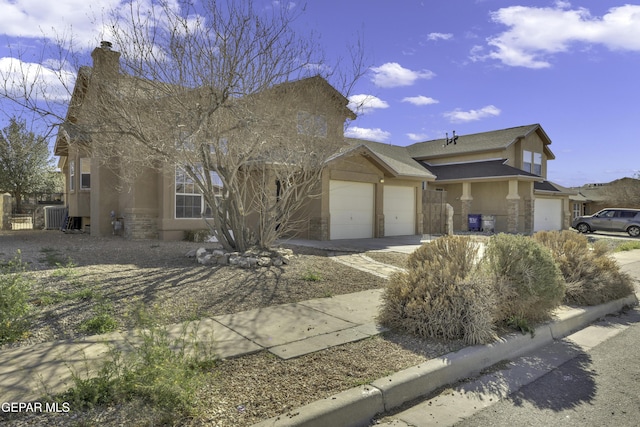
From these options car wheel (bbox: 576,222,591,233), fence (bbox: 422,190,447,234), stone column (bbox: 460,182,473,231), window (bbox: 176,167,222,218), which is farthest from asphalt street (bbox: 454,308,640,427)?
car wheel (bbox: 576,222,591,233)

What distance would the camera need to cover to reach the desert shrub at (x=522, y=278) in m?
5.69

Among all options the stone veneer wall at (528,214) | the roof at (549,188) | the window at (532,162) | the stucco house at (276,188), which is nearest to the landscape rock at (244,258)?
the stucco house at (276,188)

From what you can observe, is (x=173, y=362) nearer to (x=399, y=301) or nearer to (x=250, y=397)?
(x=250, y=397)

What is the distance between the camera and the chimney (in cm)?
788

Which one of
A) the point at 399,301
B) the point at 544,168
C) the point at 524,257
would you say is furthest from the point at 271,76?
the point at 544,168

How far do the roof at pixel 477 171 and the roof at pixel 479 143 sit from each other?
2.73ft

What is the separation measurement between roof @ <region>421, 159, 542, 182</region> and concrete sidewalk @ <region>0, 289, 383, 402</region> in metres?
20.3

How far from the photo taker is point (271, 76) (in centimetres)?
802

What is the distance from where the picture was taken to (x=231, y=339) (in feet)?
15.5

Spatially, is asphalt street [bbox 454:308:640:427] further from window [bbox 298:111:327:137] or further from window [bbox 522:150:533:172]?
window [bbox 522:150:533:172]

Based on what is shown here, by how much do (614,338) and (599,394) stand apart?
7.73ft

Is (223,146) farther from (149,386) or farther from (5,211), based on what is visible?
(5,211)

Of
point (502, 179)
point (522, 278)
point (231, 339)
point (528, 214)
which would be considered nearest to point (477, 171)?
point (502, 179)

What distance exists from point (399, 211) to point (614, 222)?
52.0 ft
